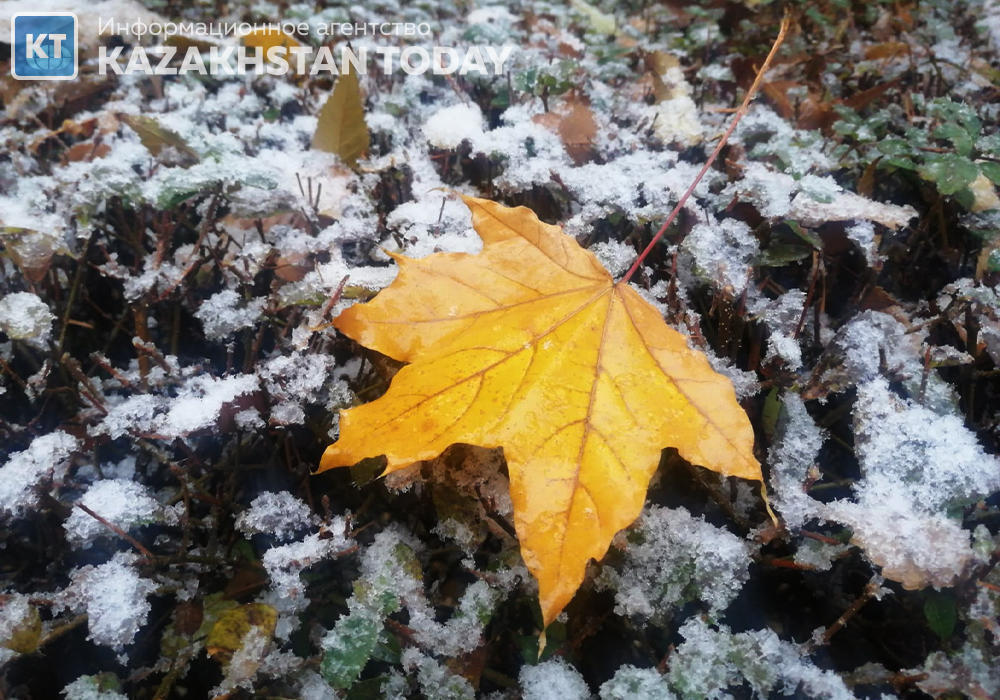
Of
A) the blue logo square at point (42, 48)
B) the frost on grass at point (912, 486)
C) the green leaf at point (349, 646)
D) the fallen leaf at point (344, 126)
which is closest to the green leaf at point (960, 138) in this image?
the frost on grass at point (912, 486)

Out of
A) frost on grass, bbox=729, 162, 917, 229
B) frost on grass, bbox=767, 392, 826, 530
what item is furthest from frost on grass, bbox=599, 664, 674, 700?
frost on grass, bbox=729, 162, 917, 229

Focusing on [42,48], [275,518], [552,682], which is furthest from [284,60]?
[552,682]

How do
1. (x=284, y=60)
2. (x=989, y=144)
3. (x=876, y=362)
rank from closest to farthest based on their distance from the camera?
(x=876, y=362), (x=989, y=144), (x=284, y=60)

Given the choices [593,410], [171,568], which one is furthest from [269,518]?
[593,410]

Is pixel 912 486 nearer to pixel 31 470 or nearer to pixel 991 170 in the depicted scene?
pixel 991 170

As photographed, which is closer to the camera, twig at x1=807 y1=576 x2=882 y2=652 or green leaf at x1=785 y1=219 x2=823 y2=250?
twig at x1=807 y1=576 x2=882 y2=652

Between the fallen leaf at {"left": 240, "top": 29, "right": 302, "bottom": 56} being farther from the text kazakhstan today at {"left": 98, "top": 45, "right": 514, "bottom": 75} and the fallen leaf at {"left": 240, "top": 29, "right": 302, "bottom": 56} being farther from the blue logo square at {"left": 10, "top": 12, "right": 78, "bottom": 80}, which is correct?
the blue logo square at {"left": 10, "top": 12, "right": 78, "bottom": 80}

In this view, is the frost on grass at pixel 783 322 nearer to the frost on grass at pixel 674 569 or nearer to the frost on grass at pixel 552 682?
the frost on grass at pixel 674 569
